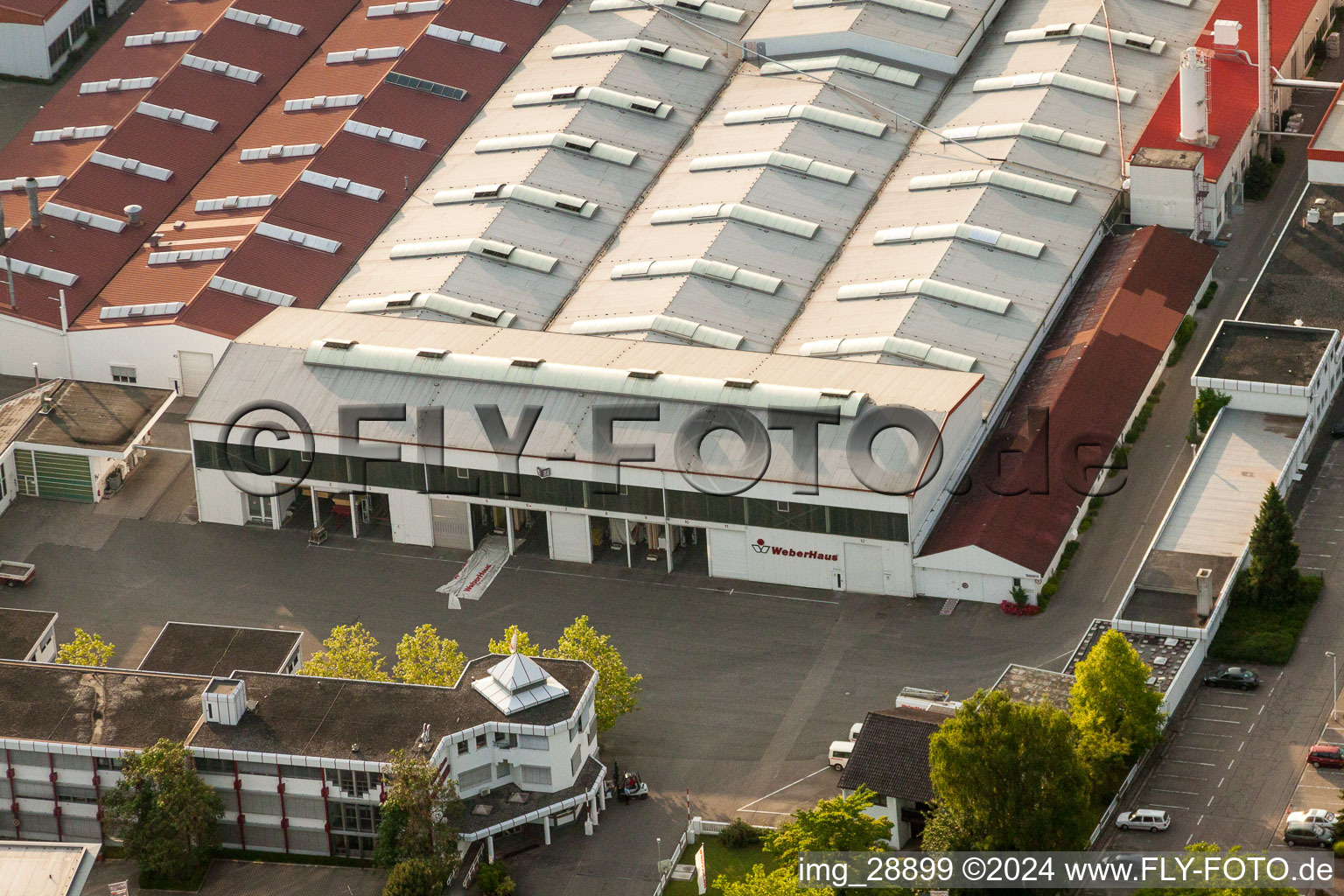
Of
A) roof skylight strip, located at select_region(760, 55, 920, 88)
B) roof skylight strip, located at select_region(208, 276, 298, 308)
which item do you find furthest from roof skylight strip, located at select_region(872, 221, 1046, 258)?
roof skylight strip, located at select_region(208, 276, 298, 308)

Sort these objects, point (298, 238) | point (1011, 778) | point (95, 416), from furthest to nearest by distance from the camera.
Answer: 1. point (298, 238)
2. point (95, 416)
3. point (1011, 778)

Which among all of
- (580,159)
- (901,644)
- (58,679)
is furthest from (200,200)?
(901,644)

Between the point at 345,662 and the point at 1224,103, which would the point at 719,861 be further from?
the point at 1224,103

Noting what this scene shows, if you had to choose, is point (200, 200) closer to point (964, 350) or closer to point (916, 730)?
point (964, 350)

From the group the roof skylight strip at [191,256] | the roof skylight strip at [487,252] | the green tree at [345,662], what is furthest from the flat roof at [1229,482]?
the roof skylight strip at [191,256]

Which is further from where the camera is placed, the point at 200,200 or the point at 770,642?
the point at 200,200

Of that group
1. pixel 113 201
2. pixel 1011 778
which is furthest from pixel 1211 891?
pixel 113 201

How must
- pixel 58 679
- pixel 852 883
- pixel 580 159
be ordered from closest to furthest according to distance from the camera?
pixel 852 883
pixel 58 679
pixel 580 159
